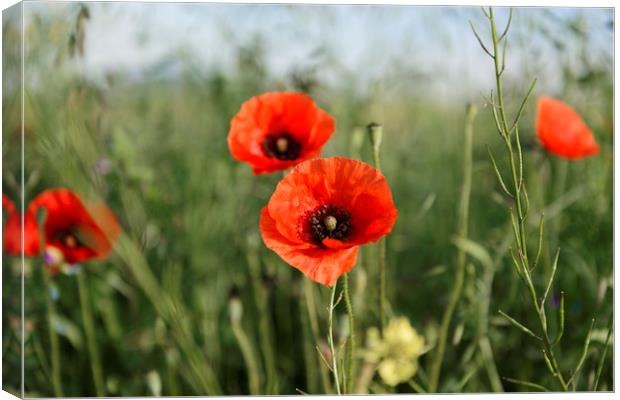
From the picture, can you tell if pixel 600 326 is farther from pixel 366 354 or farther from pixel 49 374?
pixel 49 374

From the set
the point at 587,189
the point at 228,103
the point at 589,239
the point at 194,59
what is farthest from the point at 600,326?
the point at 194,59

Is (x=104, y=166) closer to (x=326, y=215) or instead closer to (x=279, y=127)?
(x=279, y=127)

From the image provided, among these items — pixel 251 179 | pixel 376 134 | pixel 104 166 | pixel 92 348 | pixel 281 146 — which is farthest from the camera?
pixel 251 179

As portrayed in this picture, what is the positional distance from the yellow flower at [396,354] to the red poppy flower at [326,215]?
0.36 m

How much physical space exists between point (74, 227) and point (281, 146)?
16.5 inches

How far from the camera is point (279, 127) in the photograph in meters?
1.15

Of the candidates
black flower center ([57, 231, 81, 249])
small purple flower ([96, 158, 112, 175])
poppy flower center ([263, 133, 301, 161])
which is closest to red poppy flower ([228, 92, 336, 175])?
poppy flower center ([263, 133, 301, 161])

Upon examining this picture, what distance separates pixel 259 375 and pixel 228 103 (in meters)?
0.57

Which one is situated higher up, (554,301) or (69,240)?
(69,240)

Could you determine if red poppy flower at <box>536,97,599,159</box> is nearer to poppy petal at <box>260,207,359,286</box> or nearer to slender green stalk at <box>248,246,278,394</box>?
slender green stalk at <box>248,246,278,394</box>

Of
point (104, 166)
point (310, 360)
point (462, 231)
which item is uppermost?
point (104, 166)

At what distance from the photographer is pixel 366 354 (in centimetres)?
136

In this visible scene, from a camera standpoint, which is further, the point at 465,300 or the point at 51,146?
the point at 465,300

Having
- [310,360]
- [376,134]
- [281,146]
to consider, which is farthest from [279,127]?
[310,360]
